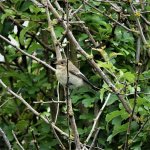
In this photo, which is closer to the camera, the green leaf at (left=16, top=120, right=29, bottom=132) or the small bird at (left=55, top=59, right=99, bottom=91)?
the small bird at (left=55, top=59, right=99, bottom=91)

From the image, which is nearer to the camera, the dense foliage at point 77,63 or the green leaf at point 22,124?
the dense foliage at point 77,63

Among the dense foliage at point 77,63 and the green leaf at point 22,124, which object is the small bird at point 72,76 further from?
the green leaf at point 22,124

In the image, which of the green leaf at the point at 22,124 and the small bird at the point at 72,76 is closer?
the small bird at the point at 72,76

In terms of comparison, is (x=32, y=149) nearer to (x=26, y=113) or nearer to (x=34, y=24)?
(x=26, y=113)

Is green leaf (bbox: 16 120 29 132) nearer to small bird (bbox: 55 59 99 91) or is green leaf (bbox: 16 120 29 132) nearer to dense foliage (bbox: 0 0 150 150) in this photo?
A: dense foliage (bbox: 0 0 150 150)

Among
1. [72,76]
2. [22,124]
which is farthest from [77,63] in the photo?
[22,124]

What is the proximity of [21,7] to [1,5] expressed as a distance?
0.24m

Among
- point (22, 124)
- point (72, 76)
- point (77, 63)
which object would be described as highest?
point (77, 63)

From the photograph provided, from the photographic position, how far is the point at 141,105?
4.57 metres

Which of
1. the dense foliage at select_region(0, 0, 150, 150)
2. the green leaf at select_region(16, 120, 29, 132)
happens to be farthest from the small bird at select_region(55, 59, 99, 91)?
the green leaf at select_region(16, 120, 29, 132)

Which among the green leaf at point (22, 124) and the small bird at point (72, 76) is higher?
the small bird at point (72, 76)

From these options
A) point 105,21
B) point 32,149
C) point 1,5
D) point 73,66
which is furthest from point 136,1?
point 32,149

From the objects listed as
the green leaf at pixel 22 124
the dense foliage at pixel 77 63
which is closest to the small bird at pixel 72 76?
the dense foliage at pixel 77 63

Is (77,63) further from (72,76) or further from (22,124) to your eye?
(22,124)
